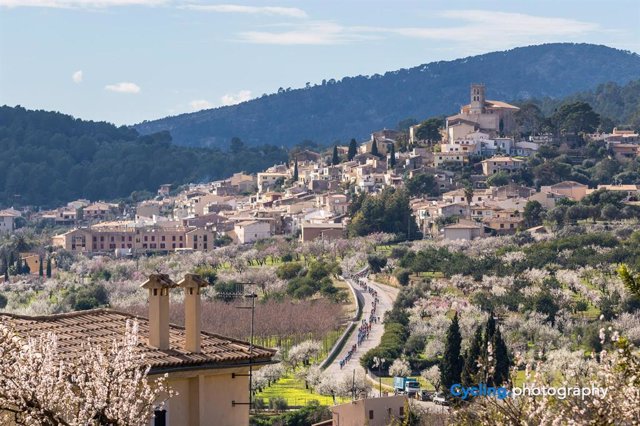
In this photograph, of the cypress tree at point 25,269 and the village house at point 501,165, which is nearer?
the cypress tree at point 25,269

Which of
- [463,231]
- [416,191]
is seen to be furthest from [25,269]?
[416,191]

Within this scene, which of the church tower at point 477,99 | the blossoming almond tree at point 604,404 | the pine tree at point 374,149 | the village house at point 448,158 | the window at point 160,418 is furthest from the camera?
the church tower at point 477,99

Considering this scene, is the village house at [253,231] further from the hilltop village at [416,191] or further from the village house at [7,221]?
the village house at [7,221]

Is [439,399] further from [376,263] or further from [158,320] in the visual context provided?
[376,263]

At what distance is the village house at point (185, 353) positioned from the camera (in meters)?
12.7

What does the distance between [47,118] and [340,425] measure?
138 meters

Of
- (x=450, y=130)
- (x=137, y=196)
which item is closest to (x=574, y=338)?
(x=450, y=130)

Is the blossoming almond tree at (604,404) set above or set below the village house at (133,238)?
above

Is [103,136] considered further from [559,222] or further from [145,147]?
[559,222]

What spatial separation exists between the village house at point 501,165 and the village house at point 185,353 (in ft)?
276

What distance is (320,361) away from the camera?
5203cm

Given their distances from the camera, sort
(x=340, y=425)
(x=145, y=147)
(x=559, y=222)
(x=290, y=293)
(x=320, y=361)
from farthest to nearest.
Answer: (x=145, y=147)
(x=559, y=222)
(x=290, y=293)
(x=320, y=361)
(x=340, y=425)

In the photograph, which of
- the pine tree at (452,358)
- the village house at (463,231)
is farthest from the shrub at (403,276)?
the pine tree at (452,358)

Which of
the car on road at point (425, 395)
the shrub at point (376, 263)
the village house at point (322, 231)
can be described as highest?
the car on road at point (425, 395)
